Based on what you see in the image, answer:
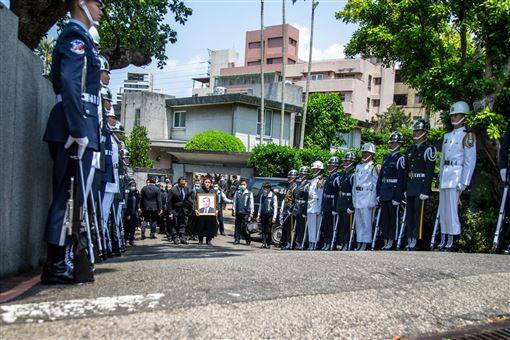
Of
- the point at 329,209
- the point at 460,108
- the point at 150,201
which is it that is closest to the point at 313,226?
the point at 329,209

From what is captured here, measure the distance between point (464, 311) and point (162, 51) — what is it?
11.1 metres

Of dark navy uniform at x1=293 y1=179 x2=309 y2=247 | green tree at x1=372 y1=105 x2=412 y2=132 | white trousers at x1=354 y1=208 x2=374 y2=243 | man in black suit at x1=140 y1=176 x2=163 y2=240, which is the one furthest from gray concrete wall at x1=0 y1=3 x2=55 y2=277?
green tree at x1=372 y1=105 x2=412 y2=132

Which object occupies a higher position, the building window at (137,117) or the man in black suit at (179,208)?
the building window at (137,117)

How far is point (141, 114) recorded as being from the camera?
43.2 m

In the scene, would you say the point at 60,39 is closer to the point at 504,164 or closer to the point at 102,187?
the point at 102,187

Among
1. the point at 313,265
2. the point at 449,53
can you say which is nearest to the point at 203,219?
the point at 449,53

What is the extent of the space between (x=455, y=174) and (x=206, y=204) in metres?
8.48

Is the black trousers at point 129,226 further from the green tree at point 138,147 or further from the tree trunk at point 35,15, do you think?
the green tree at point 138,147

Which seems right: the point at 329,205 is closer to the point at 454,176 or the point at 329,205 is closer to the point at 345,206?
the point at 345,206

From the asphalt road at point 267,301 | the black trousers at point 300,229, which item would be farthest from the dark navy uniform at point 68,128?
the black trousers at point 300,229

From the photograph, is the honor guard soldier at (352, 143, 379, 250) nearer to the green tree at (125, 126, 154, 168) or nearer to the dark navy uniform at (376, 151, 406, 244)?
the dark navy uniform at (376, 151, 406, 244)

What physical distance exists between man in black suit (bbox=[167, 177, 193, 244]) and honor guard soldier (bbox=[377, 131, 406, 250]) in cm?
725

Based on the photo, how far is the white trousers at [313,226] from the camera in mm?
13320

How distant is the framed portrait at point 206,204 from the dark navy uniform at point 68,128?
1101 centimetres
